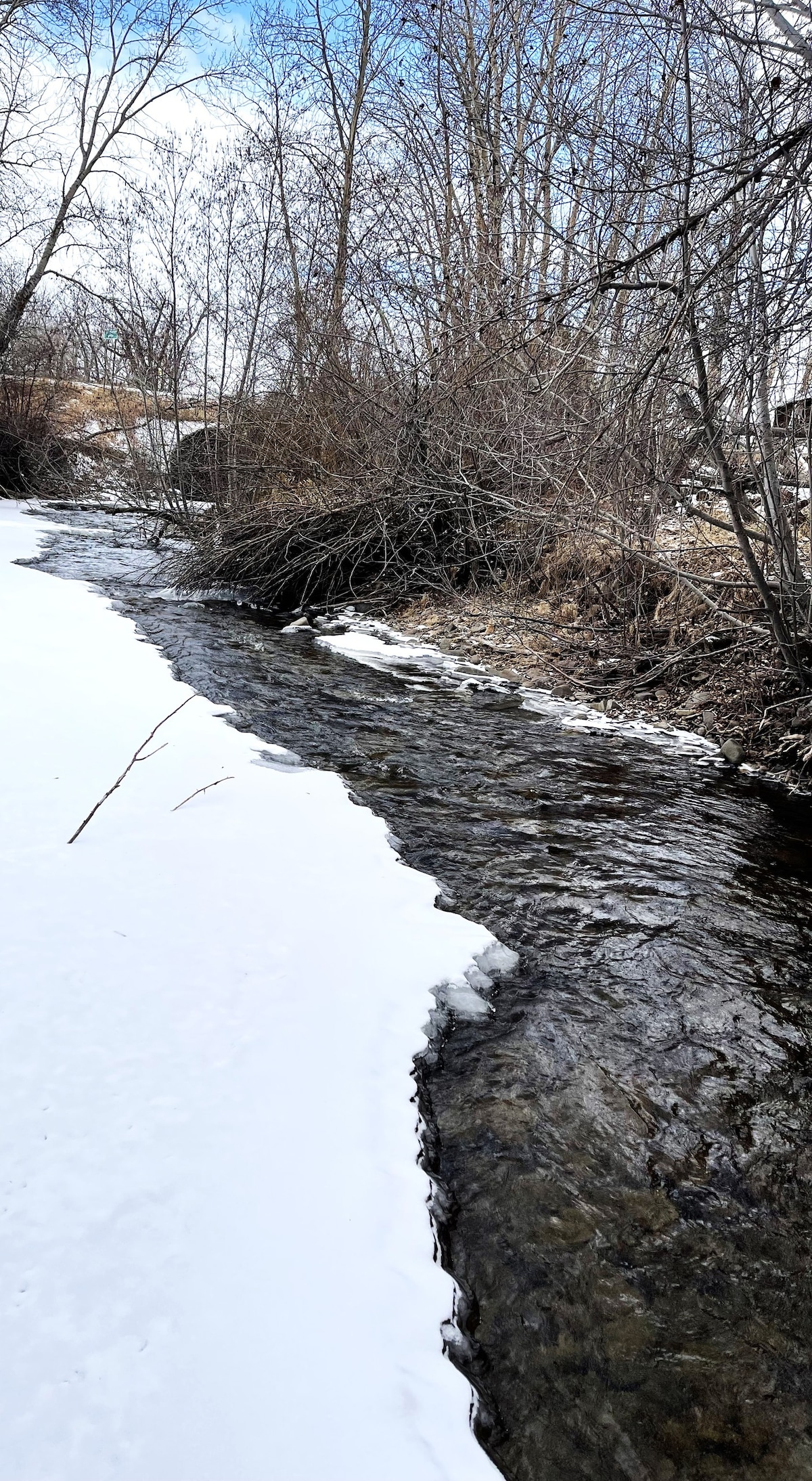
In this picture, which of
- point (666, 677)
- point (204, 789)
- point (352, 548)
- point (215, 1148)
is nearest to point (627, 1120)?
point (215, 1148)

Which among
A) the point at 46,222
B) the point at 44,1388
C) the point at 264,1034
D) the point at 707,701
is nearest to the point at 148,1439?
the point at 44,1388

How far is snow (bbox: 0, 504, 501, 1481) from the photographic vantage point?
1.04m

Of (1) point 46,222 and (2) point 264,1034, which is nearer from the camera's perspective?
(2) point 264,1034

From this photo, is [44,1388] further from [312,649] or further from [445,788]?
[312,649]

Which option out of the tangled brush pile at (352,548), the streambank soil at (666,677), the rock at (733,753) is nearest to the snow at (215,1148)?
the rock at (733,753)

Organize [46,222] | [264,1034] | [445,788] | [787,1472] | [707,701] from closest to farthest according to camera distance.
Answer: [787,1472], [264,1034], [445,788], [707,701], [46,222]

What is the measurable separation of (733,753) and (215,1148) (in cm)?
345

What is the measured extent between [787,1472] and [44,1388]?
1033 mm

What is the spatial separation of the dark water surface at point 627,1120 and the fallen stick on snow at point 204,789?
1.99 ft

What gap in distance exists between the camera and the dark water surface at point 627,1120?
1.21m

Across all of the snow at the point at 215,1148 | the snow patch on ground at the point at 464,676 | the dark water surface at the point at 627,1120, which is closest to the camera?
the snow at the point at 215,1148

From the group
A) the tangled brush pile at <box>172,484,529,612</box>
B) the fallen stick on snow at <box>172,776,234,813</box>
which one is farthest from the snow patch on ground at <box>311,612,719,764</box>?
the fallen stick on snow at <box>172,776,234,813</box>

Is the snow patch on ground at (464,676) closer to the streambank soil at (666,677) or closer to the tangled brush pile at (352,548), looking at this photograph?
the streambank soil at (666,677)

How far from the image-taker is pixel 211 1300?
117cm
